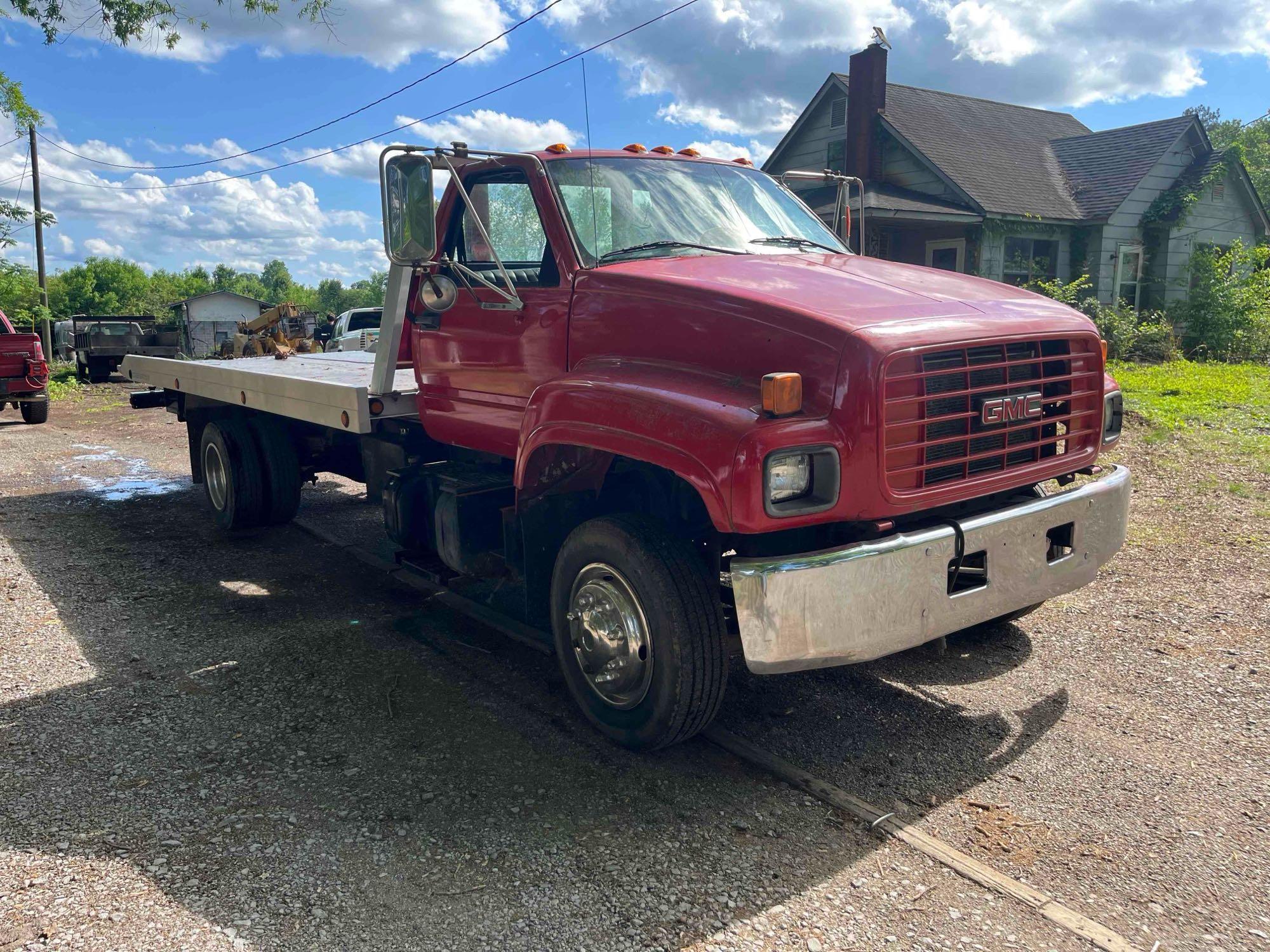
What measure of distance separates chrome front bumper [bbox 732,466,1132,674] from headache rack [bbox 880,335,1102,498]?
19 centimetres

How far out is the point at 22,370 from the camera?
1519 centimetres

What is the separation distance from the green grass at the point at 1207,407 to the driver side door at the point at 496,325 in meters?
6.34

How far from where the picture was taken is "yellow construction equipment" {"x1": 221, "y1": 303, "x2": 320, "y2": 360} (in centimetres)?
2319

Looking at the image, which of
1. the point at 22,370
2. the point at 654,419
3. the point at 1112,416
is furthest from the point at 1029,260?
the point at 654,419

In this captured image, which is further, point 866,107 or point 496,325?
point 866,107

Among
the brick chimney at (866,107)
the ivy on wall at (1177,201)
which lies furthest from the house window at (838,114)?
the ivy on wall at (1177,201)

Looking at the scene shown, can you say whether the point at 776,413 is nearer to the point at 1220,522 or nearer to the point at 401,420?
the point at 401,420

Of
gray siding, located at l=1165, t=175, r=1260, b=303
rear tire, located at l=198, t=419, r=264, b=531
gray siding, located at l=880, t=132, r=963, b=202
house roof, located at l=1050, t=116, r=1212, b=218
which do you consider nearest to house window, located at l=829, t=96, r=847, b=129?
gray siding, located at l=880, t=132, r=963, b=202

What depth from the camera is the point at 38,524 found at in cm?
806

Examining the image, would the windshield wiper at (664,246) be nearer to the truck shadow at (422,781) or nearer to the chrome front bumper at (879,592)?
the chrome front bumper at (879,592)

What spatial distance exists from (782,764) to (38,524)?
7056mm

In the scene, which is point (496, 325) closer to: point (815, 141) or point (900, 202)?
point (900, 202)

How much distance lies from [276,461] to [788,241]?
4518 mm

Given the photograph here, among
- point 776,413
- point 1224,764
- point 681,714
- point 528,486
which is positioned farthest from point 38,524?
point 1224,764
